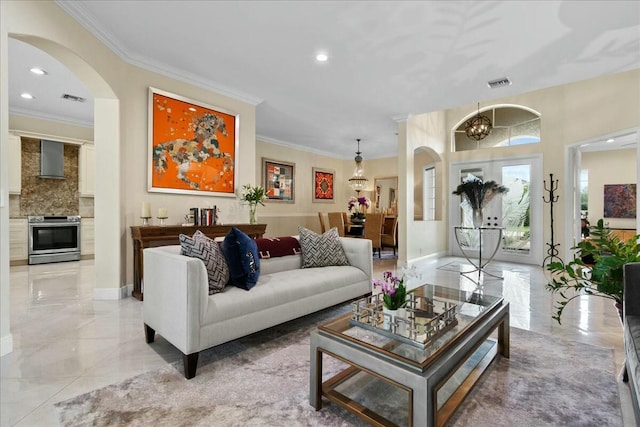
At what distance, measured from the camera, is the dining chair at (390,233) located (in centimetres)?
667

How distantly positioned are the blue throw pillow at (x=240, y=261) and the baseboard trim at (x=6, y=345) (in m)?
1.61

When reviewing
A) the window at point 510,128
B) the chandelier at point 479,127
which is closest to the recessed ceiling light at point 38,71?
the chandelier at point 479,127

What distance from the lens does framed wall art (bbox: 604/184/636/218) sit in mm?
7039

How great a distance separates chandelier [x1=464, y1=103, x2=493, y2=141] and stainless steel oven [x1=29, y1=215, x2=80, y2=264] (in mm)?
8498

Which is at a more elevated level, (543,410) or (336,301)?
(336,301)

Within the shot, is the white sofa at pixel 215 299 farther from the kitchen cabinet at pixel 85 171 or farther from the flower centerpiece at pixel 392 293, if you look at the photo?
the kitchen cabinet at pixel 85 171

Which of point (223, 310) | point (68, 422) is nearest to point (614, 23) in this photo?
point (223, 310)

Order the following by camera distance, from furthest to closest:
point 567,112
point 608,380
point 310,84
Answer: point 567,112 < point 310,84 < point 608,380

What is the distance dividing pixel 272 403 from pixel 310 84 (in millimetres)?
3890

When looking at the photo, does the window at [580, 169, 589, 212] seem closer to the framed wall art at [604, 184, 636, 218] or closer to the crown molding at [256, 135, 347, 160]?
the framed wall art at [604, 184, 636, 218]

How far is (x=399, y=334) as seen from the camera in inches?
59.8

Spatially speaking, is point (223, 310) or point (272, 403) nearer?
point (272, 403)

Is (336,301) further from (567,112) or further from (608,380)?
(567,112)

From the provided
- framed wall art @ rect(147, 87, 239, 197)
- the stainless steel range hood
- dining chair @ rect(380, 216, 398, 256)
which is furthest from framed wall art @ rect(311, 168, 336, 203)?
the stainless steel range hood
